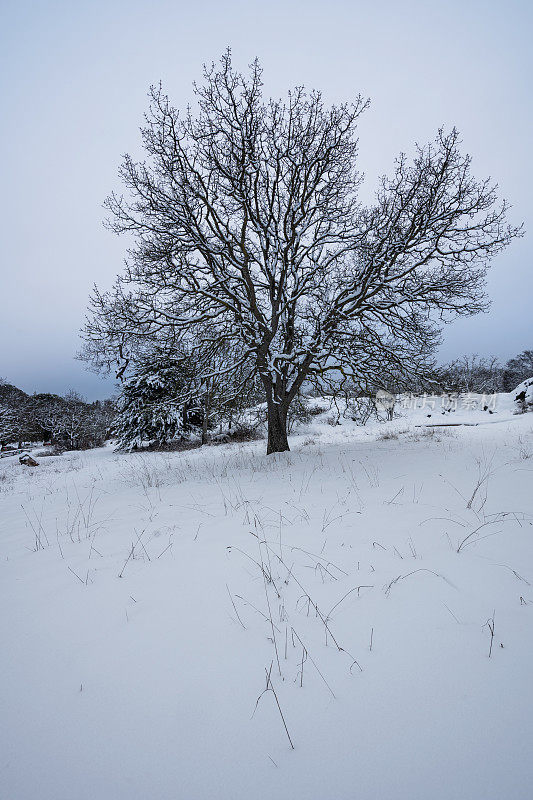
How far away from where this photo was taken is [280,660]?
1655 millimetres

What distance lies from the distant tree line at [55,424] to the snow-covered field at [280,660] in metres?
20.9

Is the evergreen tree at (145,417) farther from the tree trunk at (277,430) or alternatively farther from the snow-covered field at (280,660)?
the snow-covered field at (280,660)

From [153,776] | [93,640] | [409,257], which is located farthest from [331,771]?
[409,257]

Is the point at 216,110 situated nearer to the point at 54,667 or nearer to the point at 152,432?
the point at 54,667

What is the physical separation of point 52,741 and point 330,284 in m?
9.16

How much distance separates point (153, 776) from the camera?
1204 millimetres

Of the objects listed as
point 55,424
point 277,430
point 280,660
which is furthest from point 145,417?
point 55,424

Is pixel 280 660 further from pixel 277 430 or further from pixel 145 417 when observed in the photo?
pixel 145 417

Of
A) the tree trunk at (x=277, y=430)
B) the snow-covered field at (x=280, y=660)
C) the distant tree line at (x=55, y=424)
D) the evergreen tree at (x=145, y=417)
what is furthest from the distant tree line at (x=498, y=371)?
the distant tree line at (x=55, y=424)

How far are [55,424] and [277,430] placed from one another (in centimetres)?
3063

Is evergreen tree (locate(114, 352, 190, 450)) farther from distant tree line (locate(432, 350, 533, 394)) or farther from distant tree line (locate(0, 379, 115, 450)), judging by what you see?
distant tree line (locate(432, 350, 533, 394))

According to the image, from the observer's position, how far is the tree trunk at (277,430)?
919 centimetres

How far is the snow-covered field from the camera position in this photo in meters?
1.19

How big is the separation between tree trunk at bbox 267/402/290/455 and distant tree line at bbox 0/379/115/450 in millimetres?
15848
